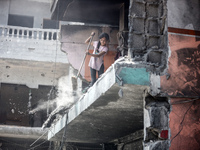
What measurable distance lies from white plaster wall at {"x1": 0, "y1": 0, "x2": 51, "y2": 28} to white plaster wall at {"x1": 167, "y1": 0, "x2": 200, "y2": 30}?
15883mm

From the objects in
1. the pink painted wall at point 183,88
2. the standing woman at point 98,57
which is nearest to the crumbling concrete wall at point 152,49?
the pink painted wall at point 183,88

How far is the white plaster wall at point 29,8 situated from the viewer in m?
20.7

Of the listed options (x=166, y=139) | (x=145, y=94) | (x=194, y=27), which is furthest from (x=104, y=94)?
(x=194, y=27)

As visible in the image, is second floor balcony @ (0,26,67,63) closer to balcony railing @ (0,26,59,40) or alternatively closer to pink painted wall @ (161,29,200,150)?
balcony railing @ (0,26,59,40)

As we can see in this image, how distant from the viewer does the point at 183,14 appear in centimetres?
586

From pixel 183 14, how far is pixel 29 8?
16.7m

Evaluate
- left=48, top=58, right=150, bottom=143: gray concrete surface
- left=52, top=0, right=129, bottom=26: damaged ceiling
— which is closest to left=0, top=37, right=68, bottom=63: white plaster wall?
left=52, top=0, right=129, bottom=26: damaged ceiling

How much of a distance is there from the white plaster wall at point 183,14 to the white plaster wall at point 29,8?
52.1 feet

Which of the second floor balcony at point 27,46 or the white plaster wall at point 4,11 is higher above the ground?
the white plaster wall at point 4,11

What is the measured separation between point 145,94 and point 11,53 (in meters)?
13.6

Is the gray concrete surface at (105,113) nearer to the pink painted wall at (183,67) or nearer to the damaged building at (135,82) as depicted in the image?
the damaged building at (135,82)

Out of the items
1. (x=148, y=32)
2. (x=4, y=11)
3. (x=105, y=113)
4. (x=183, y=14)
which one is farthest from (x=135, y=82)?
(x=4, y=11)

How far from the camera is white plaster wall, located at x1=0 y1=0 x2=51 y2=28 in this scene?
20.7 metres

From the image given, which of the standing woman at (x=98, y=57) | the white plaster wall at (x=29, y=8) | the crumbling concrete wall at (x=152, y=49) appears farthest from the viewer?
the white plaster wall at (x=29, y=8)
